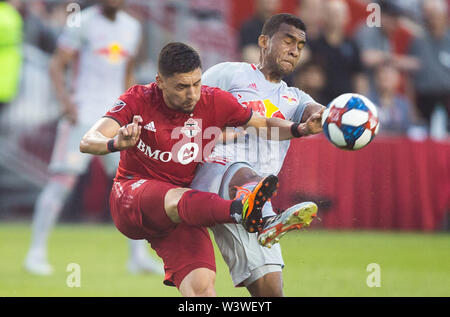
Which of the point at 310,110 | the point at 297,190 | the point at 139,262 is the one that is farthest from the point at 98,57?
the point at 310,110

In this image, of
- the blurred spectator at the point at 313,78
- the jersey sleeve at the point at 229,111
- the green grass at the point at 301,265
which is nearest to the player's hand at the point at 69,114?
the green grass at the point at 301,265

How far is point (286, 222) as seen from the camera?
15.7 ft

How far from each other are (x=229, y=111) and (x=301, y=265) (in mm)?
3533

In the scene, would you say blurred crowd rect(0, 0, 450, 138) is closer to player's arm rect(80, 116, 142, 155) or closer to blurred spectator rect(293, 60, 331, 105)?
blurred spectator rect(293, 60, 331, 105)

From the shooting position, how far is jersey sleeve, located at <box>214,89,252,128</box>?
518cm

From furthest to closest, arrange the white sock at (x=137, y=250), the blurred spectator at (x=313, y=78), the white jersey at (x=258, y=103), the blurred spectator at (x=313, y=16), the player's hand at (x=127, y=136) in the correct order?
the blurred spectator at (x=313, y=16), the blurred spectator at (x=313, y=78), the white sock at (x=137, y=250), the white jersey at (x=258, y=103), the player's hand at (x=127, y=136)

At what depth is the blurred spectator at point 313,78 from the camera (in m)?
10.1

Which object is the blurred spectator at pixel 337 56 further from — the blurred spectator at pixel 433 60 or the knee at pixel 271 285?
the knee at pixel 271 285

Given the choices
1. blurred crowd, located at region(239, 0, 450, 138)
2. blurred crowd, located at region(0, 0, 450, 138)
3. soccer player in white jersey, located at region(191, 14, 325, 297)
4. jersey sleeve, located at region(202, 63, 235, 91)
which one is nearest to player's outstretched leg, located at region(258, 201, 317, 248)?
soccer player in white jersey, located at region(191, 14, 325, 297)

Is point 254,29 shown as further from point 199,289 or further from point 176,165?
point 199,289

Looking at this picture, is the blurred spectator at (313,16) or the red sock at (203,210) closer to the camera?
the red sock at (203,210)

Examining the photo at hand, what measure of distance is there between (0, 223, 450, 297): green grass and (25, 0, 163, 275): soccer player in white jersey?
0.38 m

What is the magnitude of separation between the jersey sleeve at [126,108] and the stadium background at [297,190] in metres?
1.43

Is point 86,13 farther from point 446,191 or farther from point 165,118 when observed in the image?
point 446,191
